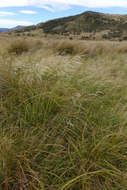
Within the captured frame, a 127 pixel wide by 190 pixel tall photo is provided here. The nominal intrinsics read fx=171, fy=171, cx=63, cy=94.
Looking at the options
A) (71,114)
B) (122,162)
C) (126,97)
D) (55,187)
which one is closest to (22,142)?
(55,187)

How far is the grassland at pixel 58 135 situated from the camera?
3.12 ft

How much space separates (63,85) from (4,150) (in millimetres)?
797

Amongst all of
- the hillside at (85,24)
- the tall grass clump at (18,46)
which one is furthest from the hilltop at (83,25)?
the tall grass clump at (18,46)

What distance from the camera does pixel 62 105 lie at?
1.37 m

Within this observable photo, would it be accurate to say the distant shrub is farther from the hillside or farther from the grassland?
the hillside

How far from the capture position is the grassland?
95 centimetres

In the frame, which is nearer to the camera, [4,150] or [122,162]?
[4,150]

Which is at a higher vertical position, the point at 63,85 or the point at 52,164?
the point at 63,85

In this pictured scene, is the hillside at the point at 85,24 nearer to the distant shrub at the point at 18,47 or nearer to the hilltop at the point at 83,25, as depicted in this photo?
the hilltop at the point at 83,25

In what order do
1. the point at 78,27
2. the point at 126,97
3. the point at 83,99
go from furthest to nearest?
the point at 78,27, the point at 126,97, the point at 83,99

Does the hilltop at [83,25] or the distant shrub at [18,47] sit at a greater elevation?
the hilltop at [83,25]

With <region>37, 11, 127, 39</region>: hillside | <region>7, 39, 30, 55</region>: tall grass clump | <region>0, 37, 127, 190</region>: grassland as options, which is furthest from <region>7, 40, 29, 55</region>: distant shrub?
<region>37, 11, 127, 39</region>: hillside

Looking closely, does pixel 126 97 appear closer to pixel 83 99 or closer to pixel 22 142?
pixel 83 99

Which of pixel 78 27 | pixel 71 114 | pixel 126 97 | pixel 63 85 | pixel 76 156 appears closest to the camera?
pixel 76 156
